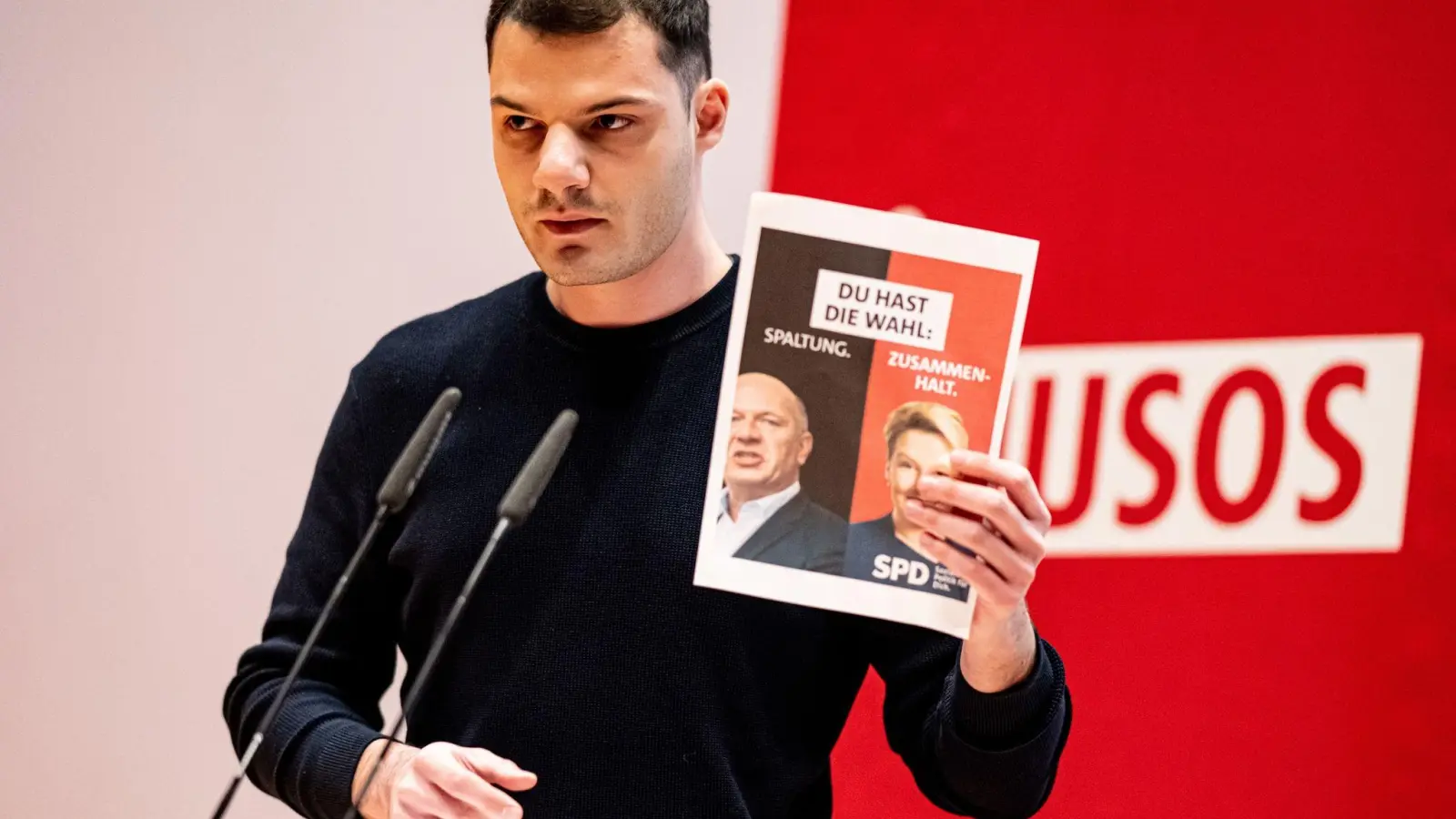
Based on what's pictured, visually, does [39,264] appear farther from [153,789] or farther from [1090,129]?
[1090,129]

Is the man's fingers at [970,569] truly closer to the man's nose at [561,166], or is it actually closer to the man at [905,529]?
the man at [905,529]

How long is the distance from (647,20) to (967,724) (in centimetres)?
73

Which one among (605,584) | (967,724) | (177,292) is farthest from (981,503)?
(177,292)

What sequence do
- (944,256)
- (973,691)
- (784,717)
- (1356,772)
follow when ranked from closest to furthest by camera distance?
(944,256)
(973,691)
(784,717)
(1356,772)

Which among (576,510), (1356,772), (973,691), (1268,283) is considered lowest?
(1356,772)

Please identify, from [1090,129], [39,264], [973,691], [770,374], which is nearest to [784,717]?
[973,691]

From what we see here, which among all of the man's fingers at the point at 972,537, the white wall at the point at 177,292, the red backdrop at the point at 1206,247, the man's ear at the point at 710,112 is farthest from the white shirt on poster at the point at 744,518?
the white wall at the point at 177,292

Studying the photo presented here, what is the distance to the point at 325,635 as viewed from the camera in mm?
1490

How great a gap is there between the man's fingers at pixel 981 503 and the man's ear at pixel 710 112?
525mm

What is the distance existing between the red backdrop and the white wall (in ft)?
1.97

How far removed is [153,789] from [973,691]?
145 cm

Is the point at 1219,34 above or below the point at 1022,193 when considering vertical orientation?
above

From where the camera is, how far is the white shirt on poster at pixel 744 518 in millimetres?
1190

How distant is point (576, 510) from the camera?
4.58 feet
